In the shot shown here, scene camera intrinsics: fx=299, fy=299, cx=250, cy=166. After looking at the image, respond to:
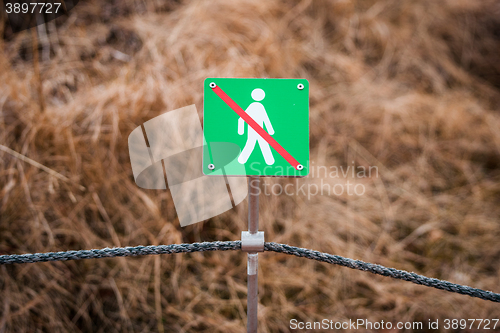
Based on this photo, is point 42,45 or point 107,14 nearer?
point 42,45

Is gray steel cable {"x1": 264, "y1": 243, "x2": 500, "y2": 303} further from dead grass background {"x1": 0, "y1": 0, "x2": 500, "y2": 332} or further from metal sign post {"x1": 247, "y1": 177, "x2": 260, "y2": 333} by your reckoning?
dead grass background {"x1": 0, "y1": 0, "x2": 500, "y2": 332}

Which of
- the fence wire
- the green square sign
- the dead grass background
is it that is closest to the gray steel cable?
the fence wire

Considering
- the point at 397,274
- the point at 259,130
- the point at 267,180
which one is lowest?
the point at 397,274

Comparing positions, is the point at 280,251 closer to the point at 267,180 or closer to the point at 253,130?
the point at 253,130

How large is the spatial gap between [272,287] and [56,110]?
1.14 meters

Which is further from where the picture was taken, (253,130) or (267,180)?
(267,180)

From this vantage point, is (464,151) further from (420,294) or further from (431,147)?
(420,294)

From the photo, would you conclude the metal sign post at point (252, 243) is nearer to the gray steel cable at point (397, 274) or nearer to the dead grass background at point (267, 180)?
the gray steel cable at point (397, 274)

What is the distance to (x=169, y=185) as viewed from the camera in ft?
3.95

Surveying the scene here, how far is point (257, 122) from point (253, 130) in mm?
19

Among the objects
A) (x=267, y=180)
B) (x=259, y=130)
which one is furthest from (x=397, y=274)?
(x=267, y=180)

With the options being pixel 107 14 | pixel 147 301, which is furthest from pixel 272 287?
pixel 107 14

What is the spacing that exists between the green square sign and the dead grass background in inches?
26.4

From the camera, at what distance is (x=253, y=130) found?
589 mm
